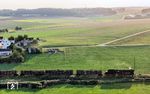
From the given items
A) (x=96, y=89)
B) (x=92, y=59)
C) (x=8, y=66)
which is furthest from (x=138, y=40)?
→ (x=96, y=89)

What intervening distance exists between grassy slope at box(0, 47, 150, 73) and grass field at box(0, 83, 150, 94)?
1090cm

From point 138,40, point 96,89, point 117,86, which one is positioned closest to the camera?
point 96,89

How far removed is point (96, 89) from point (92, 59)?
79.7 feet

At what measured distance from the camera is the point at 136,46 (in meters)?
101

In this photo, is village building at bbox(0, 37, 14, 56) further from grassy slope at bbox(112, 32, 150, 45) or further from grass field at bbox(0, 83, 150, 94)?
grass field at bbox(0, 83, 150, 94)

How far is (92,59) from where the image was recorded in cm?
8644

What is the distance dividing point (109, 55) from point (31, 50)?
17.2 meters

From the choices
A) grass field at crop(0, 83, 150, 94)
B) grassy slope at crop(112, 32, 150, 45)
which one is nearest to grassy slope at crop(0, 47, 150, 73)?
grassy slope at crop(112, 32, 150, 45)

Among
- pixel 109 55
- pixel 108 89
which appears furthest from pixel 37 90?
pixel 109 55

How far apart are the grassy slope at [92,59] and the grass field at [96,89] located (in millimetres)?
10896

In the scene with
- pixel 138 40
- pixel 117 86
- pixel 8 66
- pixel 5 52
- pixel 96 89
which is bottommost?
pixel 96 89

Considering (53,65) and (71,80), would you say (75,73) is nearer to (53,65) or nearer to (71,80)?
(71,80)

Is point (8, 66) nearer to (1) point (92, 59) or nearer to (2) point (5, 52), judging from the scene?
(2) point (5, 52)

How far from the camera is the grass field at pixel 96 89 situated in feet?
200
